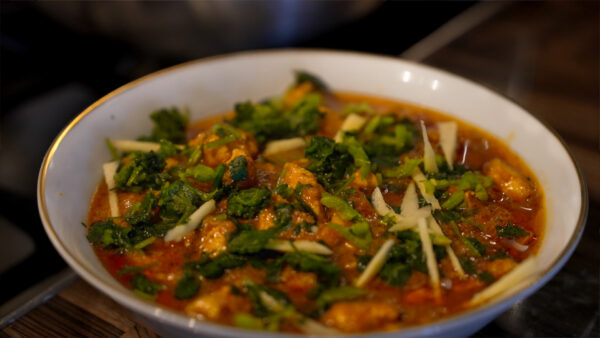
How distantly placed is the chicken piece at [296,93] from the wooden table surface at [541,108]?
3.50 feet

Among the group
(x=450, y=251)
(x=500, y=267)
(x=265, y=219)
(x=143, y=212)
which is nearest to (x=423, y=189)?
(x=450, y=251)

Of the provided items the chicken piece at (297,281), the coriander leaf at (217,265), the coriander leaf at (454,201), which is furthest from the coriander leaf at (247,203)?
the coriander leaf at (454,201)

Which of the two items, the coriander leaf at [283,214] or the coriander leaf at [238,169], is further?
the coriander leaf at [238,169]

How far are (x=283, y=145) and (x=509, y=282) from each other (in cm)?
133

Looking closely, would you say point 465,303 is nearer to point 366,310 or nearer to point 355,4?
point 366,310

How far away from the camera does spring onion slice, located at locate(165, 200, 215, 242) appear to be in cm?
211

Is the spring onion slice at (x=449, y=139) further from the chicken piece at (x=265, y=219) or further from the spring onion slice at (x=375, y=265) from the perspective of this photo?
the chicken piece at (x=265, y=219)

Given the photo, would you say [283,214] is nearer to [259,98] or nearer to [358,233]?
[358,233]

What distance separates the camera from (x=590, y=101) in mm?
3586

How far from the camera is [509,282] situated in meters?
1.81

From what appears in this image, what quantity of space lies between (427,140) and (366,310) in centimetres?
110

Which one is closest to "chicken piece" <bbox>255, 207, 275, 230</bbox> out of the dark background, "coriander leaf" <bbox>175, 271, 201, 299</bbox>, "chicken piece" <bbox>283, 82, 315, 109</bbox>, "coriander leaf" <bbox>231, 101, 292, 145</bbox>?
"coriander leaf" <bbox>175, 271, 201, 299</bbox>

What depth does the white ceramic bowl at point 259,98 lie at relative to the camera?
5.35 feet

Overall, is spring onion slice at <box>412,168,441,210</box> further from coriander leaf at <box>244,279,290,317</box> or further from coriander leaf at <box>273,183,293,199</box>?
coriander leaf at <box>244,279,290,317</box>
